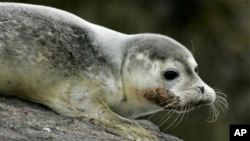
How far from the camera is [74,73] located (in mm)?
6574

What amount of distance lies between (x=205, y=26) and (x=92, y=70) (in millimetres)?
9493

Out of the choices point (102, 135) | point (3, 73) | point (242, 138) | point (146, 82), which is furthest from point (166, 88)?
point (242, 138)

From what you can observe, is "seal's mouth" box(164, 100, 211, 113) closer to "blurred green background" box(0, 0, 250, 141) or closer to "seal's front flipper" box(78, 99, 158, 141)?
"seal's front flipper" box(78, 99, 158, 141)

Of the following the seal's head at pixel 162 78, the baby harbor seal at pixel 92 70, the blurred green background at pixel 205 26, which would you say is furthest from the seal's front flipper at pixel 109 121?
the blurred green background at pixel 205 26

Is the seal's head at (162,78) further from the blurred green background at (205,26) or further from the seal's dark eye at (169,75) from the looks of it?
the blurred green background at (205,26)

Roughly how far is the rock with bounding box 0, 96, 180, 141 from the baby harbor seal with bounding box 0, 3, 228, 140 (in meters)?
0.08

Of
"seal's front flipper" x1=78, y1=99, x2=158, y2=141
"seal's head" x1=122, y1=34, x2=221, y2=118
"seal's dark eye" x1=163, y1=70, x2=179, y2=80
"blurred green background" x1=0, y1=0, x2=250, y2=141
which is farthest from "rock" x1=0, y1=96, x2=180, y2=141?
"blurred green background" x1=0, y1=0, x2=250, y2=141

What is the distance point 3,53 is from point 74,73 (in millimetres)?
600

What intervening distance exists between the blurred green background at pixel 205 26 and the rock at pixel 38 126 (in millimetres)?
9088

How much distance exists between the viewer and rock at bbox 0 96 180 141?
605 cm

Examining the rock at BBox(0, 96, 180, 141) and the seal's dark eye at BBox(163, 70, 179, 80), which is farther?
the seal's dark eye at BBox(163, 70, 179, 80)

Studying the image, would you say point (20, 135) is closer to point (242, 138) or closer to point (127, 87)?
point (127, 87)

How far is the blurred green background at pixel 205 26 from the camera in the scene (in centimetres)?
1570

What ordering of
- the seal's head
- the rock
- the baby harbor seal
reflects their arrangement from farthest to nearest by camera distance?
the seal's head, the baby harbor seal, the rock
